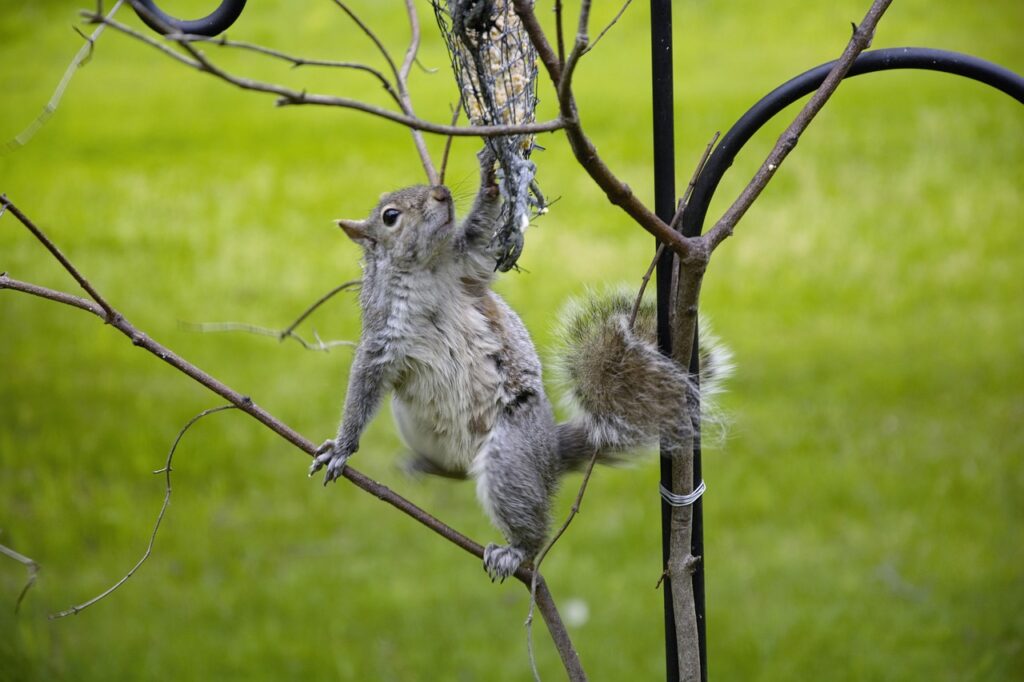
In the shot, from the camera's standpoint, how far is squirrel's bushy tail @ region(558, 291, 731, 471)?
1.09 meters

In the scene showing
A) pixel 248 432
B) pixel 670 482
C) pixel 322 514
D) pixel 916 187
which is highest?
pixel 916 187

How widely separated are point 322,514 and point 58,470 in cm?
80

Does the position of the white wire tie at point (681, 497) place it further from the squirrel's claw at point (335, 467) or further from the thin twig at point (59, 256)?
the thin twig at point (59, 256)

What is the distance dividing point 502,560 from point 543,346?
28 cm

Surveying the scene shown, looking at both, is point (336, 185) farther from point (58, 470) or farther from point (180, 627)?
point (180, 627)

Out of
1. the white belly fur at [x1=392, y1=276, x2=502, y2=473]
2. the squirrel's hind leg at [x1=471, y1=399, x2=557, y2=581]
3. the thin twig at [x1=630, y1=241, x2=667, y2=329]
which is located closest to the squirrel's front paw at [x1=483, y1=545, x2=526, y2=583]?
the squirrel's hind leg at [x1=471, y1=399, x2=557, y2=581]

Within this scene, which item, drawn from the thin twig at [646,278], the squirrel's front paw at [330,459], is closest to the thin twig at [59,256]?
the squirrel's front paw at [330,459]

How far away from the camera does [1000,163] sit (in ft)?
14.8

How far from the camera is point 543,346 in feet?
4.20

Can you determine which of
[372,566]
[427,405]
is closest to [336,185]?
[372,566]

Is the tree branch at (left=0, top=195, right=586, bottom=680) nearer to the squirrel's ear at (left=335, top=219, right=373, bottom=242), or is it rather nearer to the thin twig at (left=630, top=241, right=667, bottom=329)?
the thin twig at (left=630, top=241, right=667, bottom=329)

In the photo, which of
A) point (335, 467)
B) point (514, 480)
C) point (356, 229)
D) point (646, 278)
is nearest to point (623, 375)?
point (646, 278)

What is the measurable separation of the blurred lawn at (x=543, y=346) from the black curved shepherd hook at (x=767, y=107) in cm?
21

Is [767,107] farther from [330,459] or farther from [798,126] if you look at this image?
[330,459]
